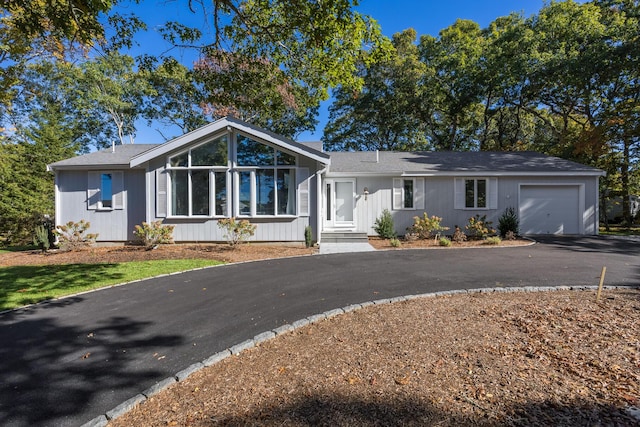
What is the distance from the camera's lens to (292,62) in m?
7.73

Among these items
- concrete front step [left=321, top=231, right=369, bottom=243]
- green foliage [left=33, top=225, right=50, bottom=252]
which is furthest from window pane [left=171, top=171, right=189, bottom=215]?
concrete front step [left=321, top=231, right=369, bottom=243]

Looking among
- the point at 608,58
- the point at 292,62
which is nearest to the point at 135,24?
the point at 292,62

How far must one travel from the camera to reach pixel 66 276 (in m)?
7.05

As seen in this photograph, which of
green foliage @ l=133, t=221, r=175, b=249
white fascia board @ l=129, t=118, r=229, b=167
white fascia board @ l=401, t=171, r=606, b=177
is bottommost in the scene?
green foliage @ l=133, t=221, r=175, b=249

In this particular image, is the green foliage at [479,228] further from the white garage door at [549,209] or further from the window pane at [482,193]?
the white garage door at [549,209]

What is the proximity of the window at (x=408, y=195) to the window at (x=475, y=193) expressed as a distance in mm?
2125

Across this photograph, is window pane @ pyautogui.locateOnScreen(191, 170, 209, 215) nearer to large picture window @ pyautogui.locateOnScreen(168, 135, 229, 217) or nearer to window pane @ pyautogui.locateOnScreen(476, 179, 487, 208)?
large picture window @ pyautogui.locateOnScreen(168, 135, 229, 217)

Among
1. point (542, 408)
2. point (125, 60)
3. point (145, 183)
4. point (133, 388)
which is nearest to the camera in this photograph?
point (542, 408)

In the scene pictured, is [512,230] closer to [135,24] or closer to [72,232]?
[135,24]

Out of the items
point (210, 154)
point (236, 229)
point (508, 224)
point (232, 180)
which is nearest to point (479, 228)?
point (508, 224)

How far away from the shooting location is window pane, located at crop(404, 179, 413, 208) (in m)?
13.7

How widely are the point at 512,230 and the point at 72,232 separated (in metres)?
18.3

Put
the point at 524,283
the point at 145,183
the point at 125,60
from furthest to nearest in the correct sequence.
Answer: the point at 125,60 < the point at 145,183 < the point at 524,283

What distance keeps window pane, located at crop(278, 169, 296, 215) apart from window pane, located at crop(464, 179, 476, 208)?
323 inches
